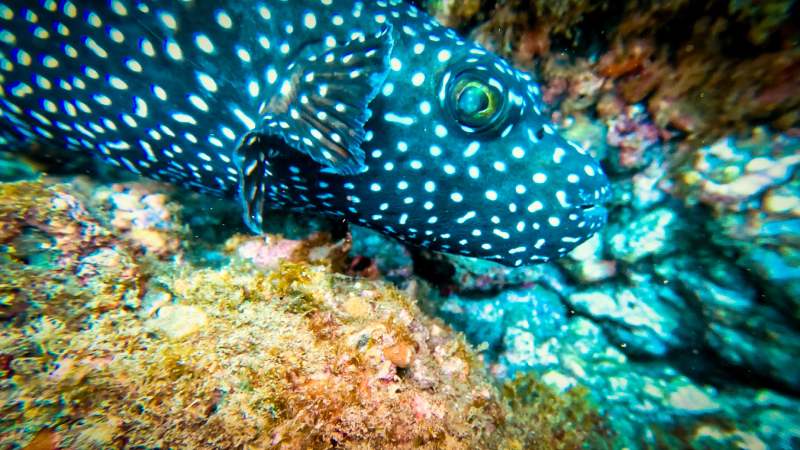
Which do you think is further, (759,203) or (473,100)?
(759,203)

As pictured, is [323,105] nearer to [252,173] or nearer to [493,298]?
[252,173]

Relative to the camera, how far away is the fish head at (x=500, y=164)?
2.73 m

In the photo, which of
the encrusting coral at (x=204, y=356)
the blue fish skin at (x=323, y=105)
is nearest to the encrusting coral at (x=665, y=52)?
the blue fish skin at (x=323, y=105)

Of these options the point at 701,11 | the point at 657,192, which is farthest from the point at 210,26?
the point at 657,192

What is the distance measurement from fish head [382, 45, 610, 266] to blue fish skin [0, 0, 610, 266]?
0.4 inches

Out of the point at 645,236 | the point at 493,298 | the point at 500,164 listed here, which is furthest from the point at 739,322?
the point at 500,164

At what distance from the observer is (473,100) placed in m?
2.70

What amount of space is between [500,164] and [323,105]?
4.56 feet

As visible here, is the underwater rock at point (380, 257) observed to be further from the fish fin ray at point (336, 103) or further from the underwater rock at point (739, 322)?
the underwater rock at point (739, 322)

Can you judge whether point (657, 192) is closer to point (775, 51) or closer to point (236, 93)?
point (775, 51)

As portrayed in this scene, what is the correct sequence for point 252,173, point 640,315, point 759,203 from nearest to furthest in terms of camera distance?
point 252,173, point 759,203, point 640,315

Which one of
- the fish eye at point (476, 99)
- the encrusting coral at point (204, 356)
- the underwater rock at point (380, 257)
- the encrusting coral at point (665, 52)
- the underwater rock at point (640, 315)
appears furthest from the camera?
the underwater rock at point (640, 315)

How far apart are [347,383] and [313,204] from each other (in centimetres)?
170

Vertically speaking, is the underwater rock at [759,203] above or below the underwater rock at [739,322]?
above
